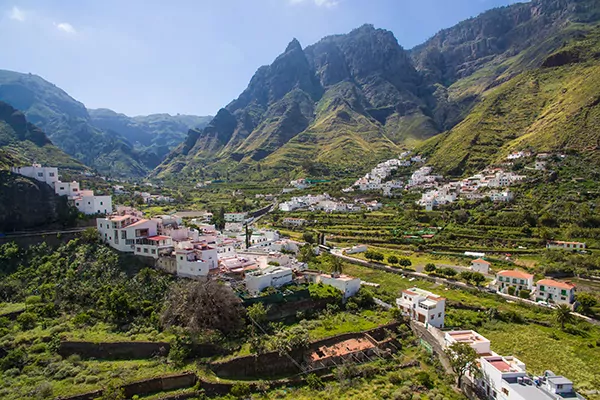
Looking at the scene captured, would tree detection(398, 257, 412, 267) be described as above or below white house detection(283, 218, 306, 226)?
below

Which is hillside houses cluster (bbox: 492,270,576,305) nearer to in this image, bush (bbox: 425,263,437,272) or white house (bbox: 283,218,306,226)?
bush (bbox: 425,263,437,272)

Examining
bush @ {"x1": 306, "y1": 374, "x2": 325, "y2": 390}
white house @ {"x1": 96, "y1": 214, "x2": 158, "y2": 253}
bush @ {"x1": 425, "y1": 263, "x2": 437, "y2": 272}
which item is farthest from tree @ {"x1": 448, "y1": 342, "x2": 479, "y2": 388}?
white house @ {"x1": 96, "y1": 214, "x2": 158, "y2": 253}

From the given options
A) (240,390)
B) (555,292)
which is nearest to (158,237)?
(240,390)

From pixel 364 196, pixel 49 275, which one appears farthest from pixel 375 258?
pixel 364 196

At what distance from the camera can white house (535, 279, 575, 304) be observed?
3725cm

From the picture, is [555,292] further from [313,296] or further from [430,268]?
[313,296]

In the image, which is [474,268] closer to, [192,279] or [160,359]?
[192,279]

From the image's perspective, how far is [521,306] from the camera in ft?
123

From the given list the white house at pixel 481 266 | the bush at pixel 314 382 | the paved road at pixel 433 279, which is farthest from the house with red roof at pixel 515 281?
the bush at pixel 314 382

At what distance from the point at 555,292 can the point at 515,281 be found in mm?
3749

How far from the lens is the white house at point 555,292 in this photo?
37.2 m

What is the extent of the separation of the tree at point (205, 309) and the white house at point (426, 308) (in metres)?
16.1

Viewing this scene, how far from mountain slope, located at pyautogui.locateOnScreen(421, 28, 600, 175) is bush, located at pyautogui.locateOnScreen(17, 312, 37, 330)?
92178mm

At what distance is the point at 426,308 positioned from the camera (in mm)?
32406
